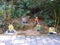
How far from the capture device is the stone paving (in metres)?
4.01

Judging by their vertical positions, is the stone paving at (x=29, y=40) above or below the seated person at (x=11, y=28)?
below

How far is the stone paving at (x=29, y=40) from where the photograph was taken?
4.01 m

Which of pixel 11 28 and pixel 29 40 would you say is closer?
pixel 29 40

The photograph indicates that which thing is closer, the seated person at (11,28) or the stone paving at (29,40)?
the stone paving at (29,40)

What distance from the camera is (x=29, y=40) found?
14.0 ft

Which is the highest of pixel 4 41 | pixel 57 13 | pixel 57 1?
pixel 57 1

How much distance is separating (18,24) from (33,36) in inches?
31.2

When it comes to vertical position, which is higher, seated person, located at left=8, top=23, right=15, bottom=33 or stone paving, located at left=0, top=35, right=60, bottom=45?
seated person, located at left=8, top=23, right=15, bottom=33

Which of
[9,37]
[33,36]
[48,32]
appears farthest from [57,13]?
[9,37]

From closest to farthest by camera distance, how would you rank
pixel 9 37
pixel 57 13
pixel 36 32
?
pixel 9 37 → pixel 36 32 → pixel 57 13

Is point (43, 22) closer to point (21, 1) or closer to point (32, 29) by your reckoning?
point (32, 29)

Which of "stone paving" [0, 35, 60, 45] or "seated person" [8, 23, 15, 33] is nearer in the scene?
"stone paving" [0, 35, 60, 45]

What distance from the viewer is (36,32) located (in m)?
4.91

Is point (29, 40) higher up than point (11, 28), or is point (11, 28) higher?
point (11, 28)
